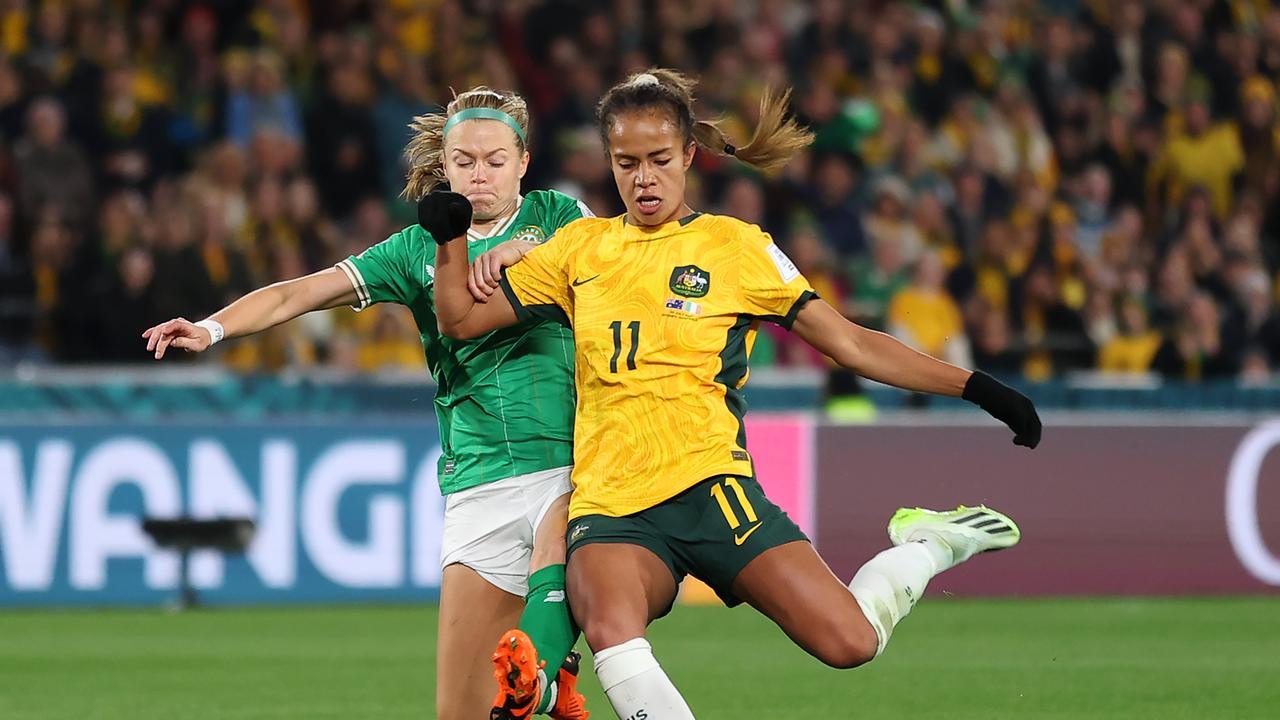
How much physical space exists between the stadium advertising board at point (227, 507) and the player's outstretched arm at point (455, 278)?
6644 millimetres

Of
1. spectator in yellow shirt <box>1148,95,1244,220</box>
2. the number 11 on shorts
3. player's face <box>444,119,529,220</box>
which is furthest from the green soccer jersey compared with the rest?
spectator in yellow shirt <box>1148,95,1244,220</box>

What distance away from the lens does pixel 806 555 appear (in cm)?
545

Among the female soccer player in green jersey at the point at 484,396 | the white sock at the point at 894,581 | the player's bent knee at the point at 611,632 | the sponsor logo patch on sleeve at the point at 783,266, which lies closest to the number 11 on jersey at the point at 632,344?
the sponsor logo patch on sleeve at the point at 783,266

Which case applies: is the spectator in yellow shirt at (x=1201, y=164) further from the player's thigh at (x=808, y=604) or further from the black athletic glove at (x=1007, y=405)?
the player's thigh at (x=808, y=604)

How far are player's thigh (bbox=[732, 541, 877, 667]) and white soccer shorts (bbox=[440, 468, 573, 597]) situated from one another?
807 millimetres

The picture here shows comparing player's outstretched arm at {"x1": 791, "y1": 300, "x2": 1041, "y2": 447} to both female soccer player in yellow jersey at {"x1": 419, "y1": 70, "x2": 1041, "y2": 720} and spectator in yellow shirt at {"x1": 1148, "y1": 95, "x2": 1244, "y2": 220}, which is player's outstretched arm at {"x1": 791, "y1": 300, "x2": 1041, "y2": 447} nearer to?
female soccer player in yellow jersey at {"x1": 419, "y1": 70, "x2": 1041, "y2": 720}

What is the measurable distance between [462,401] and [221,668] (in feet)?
12.2

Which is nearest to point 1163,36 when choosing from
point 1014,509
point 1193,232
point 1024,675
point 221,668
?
point 1193,232

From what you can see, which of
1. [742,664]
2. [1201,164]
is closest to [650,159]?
[742,664]

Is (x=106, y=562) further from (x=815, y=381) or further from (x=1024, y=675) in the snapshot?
(x=1024, y=675)

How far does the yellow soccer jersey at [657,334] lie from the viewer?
17.7 feet

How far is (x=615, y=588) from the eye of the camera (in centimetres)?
525

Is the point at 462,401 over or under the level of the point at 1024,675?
over

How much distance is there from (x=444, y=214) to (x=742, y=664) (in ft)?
15.0
